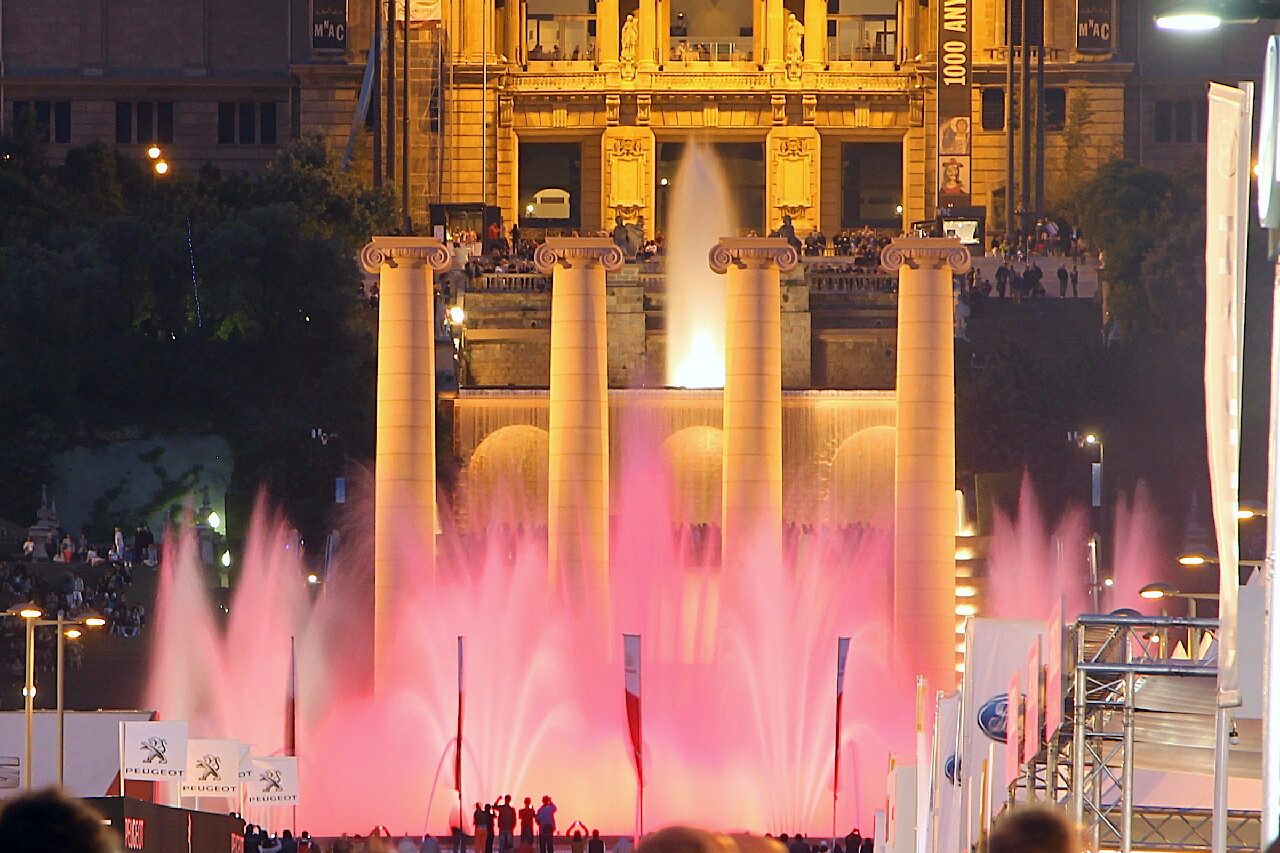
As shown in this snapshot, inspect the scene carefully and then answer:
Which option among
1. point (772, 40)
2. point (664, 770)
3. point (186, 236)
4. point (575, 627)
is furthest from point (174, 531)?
point (772, 40)

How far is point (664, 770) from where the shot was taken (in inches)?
2192

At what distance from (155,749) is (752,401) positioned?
21.8 m

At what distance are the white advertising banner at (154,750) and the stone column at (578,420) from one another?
1963cm

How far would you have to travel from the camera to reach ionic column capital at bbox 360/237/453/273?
5912cm

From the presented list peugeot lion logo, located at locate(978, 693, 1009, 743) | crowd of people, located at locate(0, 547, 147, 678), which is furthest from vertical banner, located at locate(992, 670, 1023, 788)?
crowd of people, located at locate(0, 547, 147, 678)

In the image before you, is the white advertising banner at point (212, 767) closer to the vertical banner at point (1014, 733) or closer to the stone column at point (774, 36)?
the vertical banner at point (1014, 733)

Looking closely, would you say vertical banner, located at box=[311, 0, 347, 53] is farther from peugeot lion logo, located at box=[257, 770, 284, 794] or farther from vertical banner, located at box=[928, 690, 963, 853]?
vertical banner, located at box=[928, 690, 963, 853]

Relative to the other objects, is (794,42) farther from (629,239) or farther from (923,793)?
(923,793)

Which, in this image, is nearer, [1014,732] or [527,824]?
[1014,732]

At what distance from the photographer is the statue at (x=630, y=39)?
109438 mm

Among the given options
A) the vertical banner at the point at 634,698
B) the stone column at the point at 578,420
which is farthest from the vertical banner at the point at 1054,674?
the stone column at the point at 578,420

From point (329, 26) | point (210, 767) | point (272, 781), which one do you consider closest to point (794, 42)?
point (329, 26)

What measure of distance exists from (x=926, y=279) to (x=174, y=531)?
27.1 m

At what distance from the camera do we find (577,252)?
60.5 m
